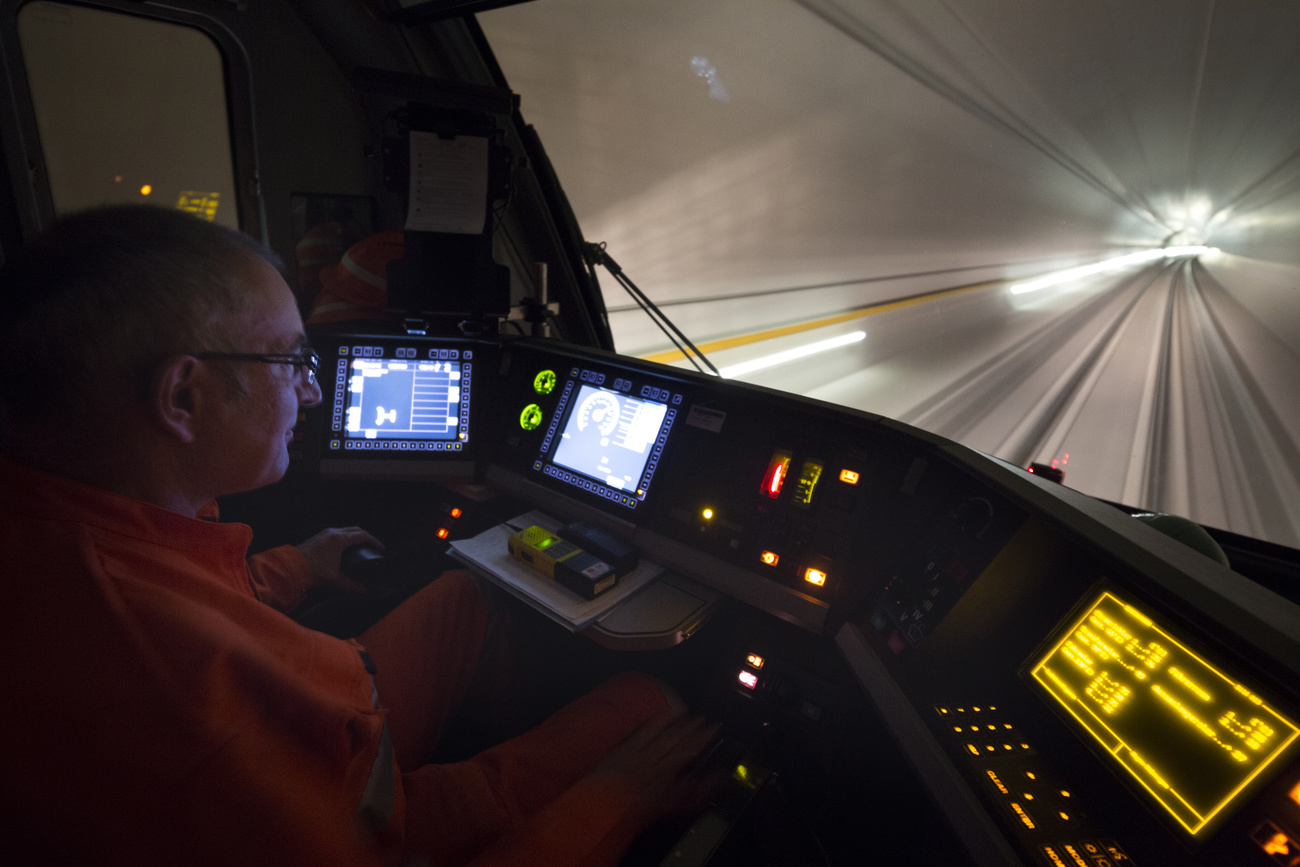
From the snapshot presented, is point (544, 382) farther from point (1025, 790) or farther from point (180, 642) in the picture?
point (1025, 790)

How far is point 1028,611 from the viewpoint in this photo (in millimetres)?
1017

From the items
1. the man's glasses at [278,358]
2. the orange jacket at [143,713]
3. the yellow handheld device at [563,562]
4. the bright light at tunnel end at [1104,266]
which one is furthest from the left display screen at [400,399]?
the bright light at tunnel end at [1104,266]

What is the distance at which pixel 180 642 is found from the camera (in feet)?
2.30

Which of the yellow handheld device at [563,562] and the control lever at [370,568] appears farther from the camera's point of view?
the control lever at [370,568]

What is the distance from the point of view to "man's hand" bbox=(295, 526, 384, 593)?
171 cm

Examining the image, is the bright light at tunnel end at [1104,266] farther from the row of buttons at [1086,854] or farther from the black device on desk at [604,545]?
the black device on desk at [604,545]

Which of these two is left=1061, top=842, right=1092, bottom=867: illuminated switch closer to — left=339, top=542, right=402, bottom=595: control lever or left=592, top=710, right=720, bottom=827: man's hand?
left=592, top=710, right=720, bottom=827: man's hand

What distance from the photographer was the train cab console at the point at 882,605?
67cm

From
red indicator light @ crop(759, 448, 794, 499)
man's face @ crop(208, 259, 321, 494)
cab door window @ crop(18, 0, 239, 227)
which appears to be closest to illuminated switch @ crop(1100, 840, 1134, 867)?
red indicator light @ crop(759, 448, 794, 499)

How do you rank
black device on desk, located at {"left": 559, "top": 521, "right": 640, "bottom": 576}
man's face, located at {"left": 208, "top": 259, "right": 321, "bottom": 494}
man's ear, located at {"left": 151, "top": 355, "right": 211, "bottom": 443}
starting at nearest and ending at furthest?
1. man's ear, located at {"left": 151, "top": 355, "right": 211, "bottom": 443}
2. man's face, located at {"left": 208, "top": 259, "right": 321, "bottom": 494}
3. black device on desk, located at {"left": 559, "top": 521, "right": 640, "bottom": 576}

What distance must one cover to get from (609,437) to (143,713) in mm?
1218

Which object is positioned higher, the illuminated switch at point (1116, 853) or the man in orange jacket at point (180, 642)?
the illuminated switch at point (1116, 853)

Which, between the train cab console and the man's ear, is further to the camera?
the man's ear

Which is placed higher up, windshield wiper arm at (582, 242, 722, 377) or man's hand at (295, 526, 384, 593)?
windshield wiper arm at (582, 242, 722, 377)
